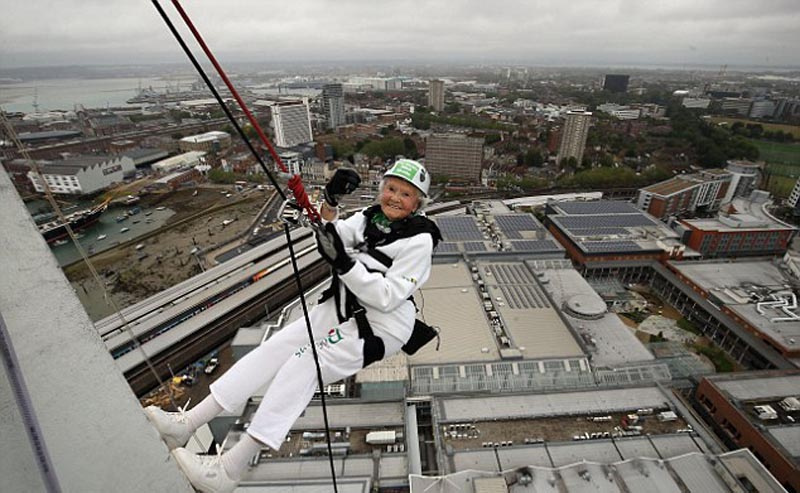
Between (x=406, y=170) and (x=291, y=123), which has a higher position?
Result: (x=406, y=170)

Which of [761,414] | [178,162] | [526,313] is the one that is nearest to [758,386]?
[761,414]

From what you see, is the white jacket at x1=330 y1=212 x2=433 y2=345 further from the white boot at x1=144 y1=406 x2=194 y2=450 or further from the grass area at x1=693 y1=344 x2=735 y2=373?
the grass area at x1=693 y1=344 x2=735 y2=373

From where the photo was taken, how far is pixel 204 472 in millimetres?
2092

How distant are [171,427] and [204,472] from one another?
1.20 ft

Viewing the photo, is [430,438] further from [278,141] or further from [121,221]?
[278,141]

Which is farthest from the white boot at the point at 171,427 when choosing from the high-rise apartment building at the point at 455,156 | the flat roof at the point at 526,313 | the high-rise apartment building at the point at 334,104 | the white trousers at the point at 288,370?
the high-rise apartment building at the point at 334,104

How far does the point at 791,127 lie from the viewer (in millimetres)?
55375

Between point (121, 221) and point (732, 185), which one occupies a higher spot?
point (732, 185)

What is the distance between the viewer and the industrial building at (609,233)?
20.9m

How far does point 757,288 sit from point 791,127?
5866 cm

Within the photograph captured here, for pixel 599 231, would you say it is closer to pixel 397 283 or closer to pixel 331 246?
pixel 397 283

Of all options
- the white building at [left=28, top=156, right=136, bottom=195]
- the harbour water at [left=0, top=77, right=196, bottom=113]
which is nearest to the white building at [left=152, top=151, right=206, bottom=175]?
the white building at [left=28, top=156, right=136, bottom=195]

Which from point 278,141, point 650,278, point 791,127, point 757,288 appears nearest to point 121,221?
point 278,141

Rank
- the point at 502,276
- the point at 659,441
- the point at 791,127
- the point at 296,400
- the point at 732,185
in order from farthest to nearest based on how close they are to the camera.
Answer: the point at 791,127
the point at 732,185
the point at 502,276
the point at 659,441
the point at 296,400
